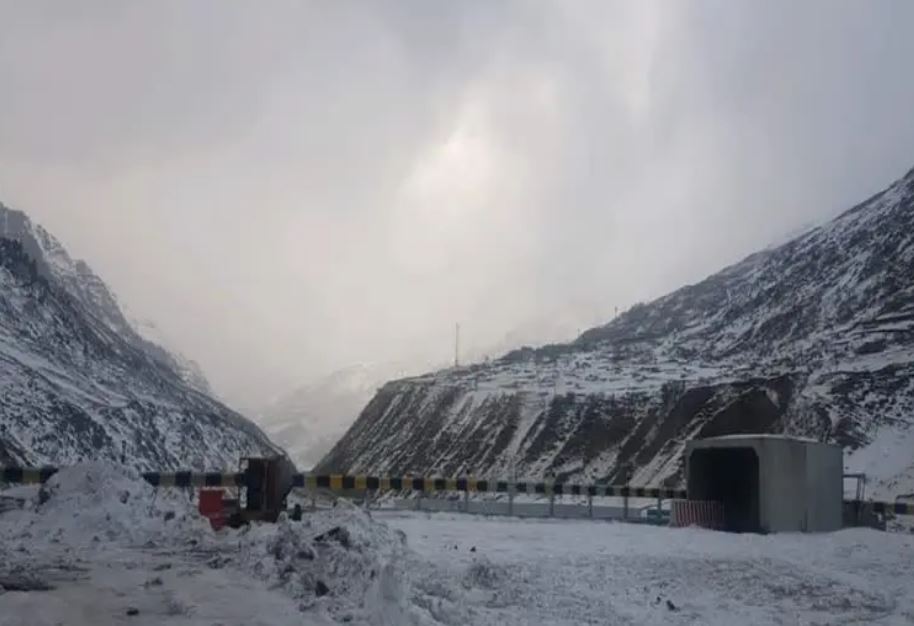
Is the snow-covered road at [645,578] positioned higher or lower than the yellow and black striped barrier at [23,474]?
lower

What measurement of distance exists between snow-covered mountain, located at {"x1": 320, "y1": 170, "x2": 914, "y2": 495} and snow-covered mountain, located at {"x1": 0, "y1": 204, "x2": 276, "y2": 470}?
59.7 feet

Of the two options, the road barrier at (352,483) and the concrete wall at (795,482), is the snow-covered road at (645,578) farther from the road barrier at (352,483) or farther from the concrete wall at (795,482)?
the road barrier at (352,483)

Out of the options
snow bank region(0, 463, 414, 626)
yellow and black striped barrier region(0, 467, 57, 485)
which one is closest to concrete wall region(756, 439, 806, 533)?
snow bank region(0, 463, 414, 626)

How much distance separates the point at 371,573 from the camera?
36.4 ft

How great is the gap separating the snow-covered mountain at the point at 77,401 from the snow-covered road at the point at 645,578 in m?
51.3

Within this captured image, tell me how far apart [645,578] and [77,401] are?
3283 inches

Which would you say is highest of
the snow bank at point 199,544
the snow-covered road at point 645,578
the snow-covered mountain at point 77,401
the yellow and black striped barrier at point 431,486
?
the snow-covered mountain at point 77,401

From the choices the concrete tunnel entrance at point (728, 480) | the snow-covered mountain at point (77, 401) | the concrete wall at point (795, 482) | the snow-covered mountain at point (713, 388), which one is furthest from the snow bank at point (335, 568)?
the snow-covered mountain at point (77, 401)

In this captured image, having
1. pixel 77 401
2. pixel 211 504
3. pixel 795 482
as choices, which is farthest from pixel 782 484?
pixel 77 401

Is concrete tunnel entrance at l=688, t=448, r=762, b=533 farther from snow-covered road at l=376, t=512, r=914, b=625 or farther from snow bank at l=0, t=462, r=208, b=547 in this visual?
snow bank at l=0, t=462, r=208, b=547

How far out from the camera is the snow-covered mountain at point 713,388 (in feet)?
207

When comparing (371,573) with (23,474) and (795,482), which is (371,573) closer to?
(23,474)

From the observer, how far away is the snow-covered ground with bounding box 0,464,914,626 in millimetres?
10336

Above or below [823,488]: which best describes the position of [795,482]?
above
